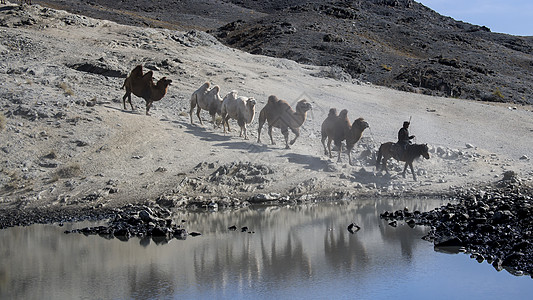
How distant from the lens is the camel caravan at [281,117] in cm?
1970

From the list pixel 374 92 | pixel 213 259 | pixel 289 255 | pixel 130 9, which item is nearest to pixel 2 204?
pixel 213 259

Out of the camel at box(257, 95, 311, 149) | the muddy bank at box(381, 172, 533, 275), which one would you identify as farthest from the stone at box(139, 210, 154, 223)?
the camel at box(257, 95, 311, 149)

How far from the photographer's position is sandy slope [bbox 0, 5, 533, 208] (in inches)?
731

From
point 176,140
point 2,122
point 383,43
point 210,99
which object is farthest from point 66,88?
point 383,43

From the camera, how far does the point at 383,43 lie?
6178cm

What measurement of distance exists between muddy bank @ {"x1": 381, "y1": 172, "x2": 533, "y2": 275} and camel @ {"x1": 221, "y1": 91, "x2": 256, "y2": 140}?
737 centimetres

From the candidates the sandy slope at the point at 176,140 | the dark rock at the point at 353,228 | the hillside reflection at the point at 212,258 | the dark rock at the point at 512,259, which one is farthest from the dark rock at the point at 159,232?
the dark rock at the point at 512,259

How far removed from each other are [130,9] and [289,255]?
Result: 8282 cm

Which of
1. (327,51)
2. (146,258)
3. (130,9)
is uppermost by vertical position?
(130,9)

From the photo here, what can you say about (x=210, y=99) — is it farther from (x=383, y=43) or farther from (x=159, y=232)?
(x=383, y=43)

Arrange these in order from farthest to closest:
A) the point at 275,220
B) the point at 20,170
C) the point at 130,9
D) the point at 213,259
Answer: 1. the point at 130,9
2. the point at 20,170
3. the point at 275,220
4. the point at 213,259

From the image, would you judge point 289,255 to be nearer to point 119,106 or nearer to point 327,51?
point 119,106

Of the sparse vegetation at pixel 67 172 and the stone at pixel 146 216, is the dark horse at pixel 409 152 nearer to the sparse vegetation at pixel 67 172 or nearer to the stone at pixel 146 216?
the stone at pixel 146 216

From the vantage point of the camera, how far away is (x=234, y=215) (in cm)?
1694
